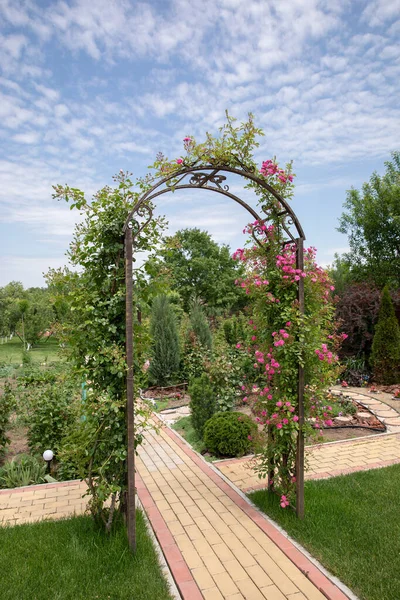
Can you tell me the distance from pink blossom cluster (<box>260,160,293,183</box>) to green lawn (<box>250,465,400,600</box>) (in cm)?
289

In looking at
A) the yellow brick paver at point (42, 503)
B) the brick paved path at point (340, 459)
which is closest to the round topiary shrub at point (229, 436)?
the brick paved path at point (340, 459)

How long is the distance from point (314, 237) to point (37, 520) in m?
3.49

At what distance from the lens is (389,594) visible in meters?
2.42

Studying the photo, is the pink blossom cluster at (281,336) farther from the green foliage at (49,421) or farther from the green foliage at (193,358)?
the green foliage at (193,358)

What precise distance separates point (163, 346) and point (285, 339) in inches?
236

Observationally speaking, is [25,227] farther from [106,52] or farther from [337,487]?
[337,487]

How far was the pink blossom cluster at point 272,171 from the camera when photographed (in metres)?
3.34

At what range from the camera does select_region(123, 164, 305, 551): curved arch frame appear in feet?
9.53

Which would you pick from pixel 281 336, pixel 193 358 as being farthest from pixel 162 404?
pixel 281 336

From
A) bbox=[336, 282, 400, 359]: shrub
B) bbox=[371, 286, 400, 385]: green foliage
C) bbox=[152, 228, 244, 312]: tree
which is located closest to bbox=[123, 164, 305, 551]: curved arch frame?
bbox=[371, 286, 400, 385]: green foliage

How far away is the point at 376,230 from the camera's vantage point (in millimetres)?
13672

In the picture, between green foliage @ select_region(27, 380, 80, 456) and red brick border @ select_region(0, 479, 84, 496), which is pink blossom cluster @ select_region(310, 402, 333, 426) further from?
green foliage @ select_region(27, 380, 80, 456)

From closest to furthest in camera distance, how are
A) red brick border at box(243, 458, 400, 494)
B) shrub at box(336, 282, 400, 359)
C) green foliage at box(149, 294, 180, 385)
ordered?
1. red brick border at box(243, 458, 400, 494)
2. green foliage at box(149, 294, 180, 385)
3. shrub at box(336, 282, 400, 359)

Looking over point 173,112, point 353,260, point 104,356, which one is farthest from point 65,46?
point 353,260
